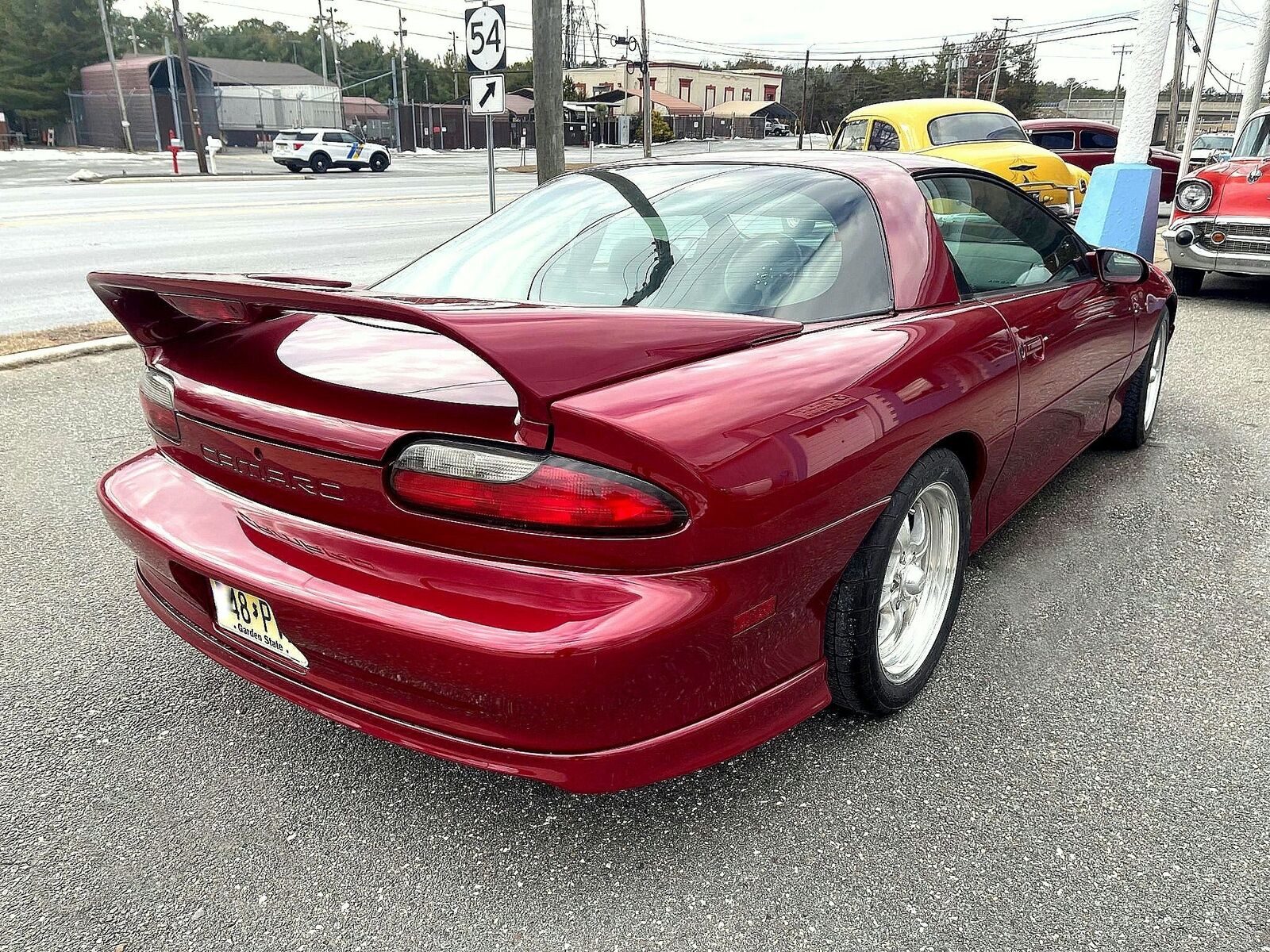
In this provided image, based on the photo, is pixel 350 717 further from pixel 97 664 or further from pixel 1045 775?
pixel 1045 775

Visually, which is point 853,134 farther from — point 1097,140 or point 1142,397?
point 1097,140

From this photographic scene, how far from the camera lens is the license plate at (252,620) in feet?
6.29

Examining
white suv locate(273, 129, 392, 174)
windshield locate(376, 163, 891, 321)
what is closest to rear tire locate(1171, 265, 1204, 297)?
windshield locate(376, 163, 891, 321)

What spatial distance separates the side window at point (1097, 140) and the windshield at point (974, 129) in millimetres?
6323

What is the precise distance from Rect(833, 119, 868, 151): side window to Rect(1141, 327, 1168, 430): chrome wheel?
6.87 metres

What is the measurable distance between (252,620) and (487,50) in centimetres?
867

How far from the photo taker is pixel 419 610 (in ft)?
5.58

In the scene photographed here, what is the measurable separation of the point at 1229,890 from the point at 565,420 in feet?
5.31

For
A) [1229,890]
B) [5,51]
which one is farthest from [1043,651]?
[5,51]

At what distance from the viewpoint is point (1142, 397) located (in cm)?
436

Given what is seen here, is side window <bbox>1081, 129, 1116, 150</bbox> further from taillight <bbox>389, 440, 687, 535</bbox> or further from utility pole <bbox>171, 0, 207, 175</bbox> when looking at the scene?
utility pole <bbox>171, 0, 207, 175</bbox>

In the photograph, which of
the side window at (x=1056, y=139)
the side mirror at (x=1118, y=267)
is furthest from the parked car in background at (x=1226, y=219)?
the side window at (x=1056, y=139)

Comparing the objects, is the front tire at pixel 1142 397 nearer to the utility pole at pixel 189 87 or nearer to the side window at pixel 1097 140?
the side window at pixel 1097 140

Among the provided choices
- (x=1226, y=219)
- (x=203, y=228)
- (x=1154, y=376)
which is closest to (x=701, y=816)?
(x=1154, y=376)
